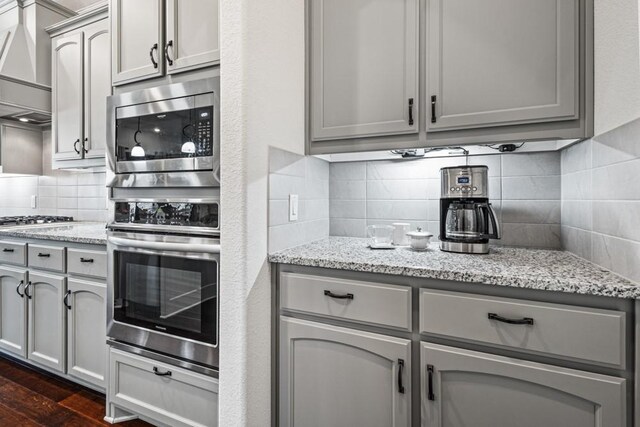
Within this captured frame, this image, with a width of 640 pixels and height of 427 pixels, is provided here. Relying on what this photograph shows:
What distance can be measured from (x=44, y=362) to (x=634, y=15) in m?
3.23

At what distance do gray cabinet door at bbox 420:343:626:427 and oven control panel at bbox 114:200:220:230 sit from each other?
1000mm

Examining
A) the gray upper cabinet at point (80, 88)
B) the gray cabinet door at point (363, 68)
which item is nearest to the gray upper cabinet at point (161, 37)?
the gray cabinet door at point (363, 68)

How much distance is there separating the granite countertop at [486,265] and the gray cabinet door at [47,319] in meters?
1.56

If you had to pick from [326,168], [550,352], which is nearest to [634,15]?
[550,352]

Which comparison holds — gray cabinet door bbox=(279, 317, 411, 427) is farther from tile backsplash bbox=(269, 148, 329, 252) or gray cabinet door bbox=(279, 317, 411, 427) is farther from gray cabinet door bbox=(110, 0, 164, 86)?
gray cabinet door bbox=(110, 0, 164, 86)

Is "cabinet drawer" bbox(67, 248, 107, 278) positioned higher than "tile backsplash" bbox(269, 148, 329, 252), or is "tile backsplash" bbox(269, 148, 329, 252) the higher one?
"tile backsplash" bbox(269, 148, 329, 252)

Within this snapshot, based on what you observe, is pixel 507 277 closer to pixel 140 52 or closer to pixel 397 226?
pixel 397 226

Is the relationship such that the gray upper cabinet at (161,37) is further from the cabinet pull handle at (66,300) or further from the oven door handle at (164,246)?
the cabinet pull handle at (66,300)

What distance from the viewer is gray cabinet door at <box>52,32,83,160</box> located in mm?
2383

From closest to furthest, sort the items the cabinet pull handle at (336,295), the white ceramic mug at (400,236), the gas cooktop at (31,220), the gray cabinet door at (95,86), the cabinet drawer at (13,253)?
the cabinet pull handle at (336,295), the white ceramic mug at (400,236), the cabinet drawer at (13,253), the gray cabinet door at (95,86), the gas cooktop at (31,220)

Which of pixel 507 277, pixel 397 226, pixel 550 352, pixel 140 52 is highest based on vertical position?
pixel 140 52

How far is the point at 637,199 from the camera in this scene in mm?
877

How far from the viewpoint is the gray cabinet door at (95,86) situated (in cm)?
227

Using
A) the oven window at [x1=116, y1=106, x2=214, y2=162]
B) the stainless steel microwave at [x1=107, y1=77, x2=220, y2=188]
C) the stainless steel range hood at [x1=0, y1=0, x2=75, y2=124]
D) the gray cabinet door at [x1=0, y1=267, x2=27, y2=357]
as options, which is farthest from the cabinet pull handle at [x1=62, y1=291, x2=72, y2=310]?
the stainless steel range hood at [x1=0, y1=0, x2=75, y2=124]
